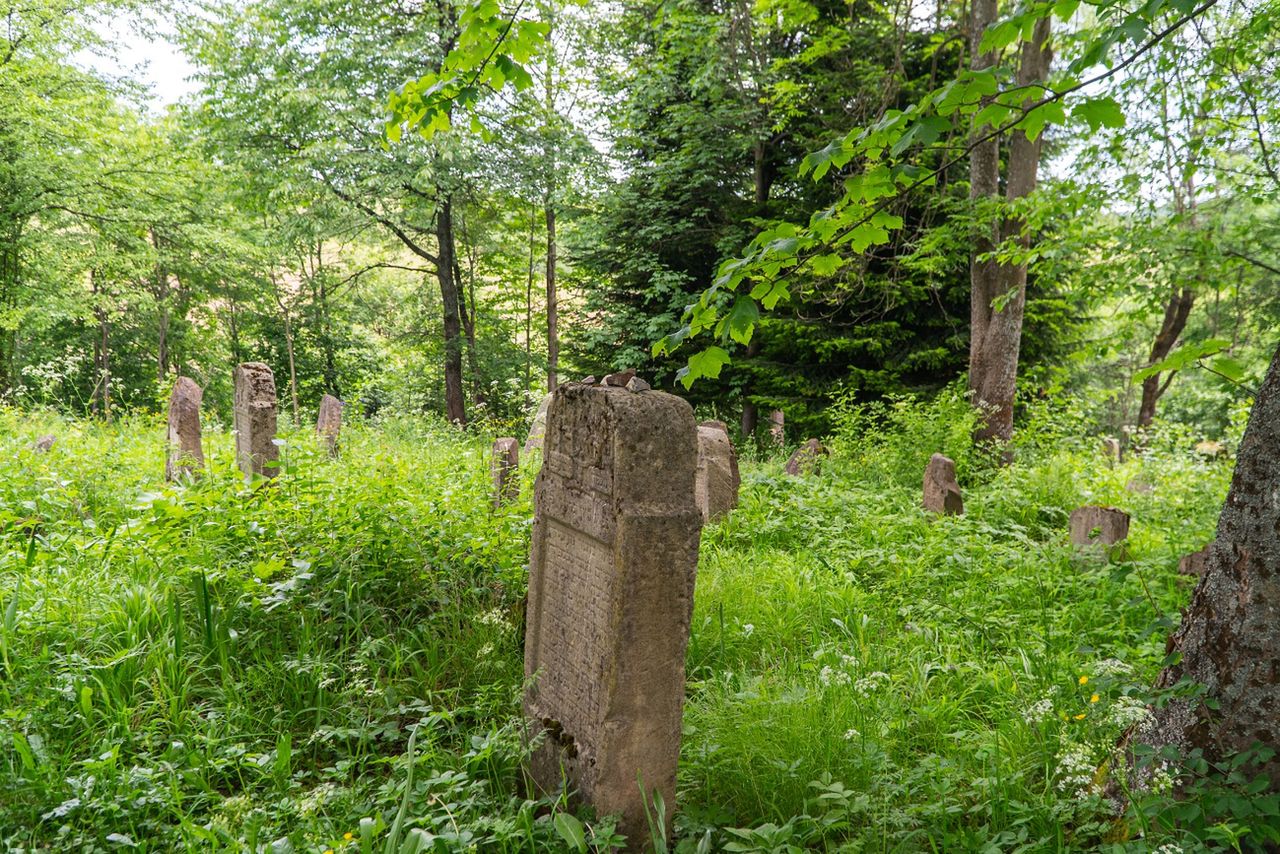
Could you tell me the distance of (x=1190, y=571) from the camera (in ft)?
14.7

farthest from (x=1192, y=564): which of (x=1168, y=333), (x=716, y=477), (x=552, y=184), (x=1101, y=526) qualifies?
(x=1168, y=333)

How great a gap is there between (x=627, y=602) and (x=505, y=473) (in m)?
2.67

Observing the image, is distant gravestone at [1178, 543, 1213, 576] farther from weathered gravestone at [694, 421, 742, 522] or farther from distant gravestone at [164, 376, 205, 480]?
distant gravestone at [164, 376, 205, 480]

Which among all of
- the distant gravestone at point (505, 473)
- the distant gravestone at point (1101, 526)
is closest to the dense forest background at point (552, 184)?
the distant gravestone at point (1101, 526)

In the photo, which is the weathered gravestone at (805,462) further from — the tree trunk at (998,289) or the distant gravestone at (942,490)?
the distant gravestone at (942,490)

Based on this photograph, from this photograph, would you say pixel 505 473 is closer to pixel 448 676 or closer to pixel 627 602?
pixel 448 676

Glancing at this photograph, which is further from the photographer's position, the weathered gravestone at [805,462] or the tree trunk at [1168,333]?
the tree trunk at [1168,333]

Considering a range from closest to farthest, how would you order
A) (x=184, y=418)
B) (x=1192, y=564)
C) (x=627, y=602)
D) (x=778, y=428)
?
(x=627, y=602)
(x=1192, y=564)
(x=184, y=418)
(x=778, y=428)

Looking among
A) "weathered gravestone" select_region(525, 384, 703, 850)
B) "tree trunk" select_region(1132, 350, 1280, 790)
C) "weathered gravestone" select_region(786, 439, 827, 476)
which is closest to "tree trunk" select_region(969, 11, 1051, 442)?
"weathered gravestone" select_region(786, 439, 827, 476)

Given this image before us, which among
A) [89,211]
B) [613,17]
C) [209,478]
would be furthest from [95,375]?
[209,478]

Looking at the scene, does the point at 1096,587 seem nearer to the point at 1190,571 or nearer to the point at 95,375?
the point at 1190,571

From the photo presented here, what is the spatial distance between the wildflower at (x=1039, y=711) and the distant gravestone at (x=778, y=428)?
908 cm

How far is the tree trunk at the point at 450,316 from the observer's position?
1477 cm

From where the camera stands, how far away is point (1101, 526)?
5.15 metres
